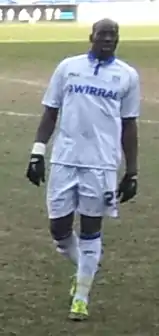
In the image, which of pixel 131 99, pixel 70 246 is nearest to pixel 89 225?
pixel 70 246

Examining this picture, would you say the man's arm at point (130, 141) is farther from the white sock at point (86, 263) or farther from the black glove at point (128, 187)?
the white sock at point (86, 263)

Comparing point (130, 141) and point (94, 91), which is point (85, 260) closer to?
point (130, 141)

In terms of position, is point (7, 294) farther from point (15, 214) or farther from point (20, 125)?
point (20, 125)

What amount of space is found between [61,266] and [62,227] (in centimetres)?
134

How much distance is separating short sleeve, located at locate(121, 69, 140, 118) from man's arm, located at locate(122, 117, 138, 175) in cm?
5

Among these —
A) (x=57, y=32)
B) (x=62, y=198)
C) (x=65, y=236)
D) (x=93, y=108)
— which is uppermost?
(x=93, y=108)

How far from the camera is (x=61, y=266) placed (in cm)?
796

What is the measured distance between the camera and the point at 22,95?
20125 mm

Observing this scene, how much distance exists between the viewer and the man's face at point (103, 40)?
6.45 metres

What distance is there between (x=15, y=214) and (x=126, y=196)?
3.17 m

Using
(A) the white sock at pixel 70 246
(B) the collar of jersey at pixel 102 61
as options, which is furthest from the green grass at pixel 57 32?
(B) the collar of jersey at pixel 102 61

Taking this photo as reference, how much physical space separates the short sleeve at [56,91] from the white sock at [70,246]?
84 centimetres

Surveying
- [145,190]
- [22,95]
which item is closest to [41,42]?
[22,95]

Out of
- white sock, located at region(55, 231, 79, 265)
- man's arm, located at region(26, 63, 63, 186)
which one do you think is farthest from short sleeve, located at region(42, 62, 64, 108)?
white sock, located at region(55, 231, 79, 265)
